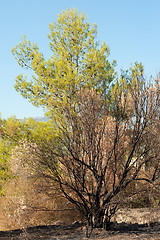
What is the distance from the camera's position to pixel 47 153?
6.57 metres

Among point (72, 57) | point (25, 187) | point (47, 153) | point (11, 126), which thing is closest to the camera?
point (47, 153)

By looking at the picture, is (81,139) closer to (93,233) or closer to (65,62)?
(93,233)

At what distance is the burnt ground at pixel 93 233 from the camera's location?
5.53 meters

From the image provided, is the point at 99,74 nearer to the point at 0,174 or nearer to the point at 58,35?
the point at 58,35

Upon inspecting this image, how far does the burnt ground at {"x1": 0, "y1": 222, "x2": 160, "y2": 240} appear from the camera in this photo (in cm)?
553

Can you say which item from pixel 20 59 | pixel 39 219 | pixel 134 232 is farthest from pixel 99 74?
pixel 134 232

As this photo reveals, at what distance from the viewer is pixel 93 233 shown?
232 inches

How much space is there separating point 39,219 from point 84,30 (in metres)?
9.43

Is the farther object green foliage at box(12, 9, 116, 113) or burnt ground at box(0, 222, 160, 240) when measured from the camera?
green foliage at box(12, 9, 116, 113)

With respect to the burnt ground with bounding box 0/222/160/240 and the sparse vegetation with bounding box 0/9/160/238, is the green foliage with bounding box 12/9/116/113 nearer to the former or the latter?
the sparse vegetation with bounding box 0/9/160/238

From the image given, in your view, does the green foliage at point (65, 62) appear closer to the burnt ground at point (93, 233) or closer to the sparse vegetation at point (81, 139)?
the sparse vegetation at point (81, 139)

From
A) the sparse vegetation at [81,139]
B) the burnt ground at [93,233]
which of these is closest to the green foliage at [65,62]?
the sparse vegetation at [81,139]

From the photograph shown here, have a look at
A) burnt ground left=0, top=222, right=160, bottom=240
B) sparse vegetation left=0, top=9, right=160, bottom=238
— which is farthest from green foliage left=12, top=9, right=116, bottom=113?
burnt ground left=0, top=222, right=160, bottom=240

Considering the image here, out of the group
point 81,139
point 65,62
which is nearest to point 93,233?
point 81,139
